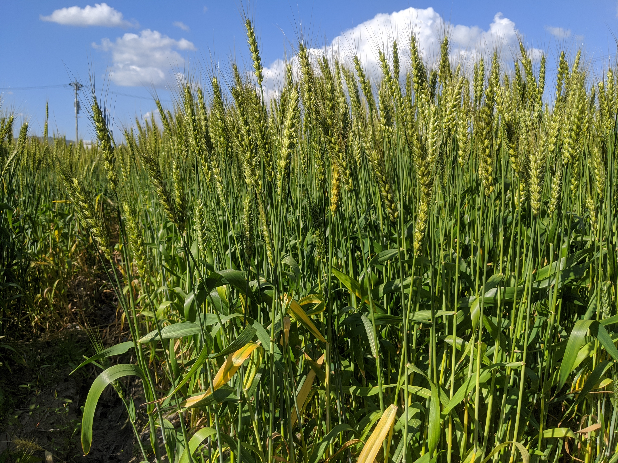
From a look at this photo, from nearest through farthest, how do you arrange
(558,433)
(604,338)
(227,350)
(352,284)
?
(227,350) < (604,338) < (558,433) < (352,284)

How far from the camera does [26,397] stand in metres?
2.72

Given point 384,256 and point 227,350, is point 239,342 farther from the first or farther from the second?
point 384,256

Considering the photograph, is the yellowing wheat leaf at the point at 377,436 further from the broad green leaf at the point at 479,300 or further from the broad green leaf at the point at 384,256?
the broad green leaf at the point at 384,256

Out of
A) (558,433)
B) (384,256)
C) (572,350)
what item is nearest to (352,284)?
(384,256)

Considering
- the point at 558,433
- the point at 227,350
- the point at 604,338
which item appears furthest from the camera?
the point at 558,433

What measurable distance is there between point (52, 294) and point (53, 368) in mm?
678

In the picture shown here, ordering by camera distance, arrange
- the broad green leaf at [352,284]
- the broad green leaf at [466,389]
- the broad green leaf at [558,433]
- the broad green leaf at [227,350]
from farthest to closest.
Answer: the broad green leaf at [352,284] < the broad green leaf at [558,433] < the broad green leaf at [466,389] < the broad green leaf at [227,350]

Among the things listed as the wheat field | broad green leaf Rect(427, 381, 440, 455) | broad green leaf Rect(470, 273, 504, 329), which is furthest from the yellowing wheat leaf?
broad green leaf Rect(470, 273, 504, 329)

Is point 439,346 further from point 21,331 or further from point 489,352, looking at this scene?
point 21,331

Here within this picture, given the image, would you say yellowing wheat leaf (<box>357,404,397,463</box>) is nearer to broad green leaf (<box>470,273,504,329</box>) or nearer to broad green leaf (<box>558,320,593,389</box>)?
broad green leaf (<box>470,273,504,329</box>)

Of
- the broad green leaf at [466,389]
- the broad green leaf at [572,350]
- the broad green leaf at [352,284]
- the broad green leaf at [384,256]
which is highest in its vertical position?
the broad green leaf at [384,256]

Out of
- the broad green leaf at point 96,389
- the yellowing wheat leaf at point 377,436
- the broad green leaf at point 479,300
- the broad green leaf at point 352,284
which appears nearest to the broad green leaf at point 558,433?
the broad green leaf at point 479,300

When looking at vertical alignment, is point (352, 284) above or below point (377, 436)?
above

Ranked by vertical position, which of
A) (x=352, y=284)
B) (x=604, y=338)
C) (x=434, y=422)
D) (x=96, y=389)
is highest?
(x=352, y=284)
